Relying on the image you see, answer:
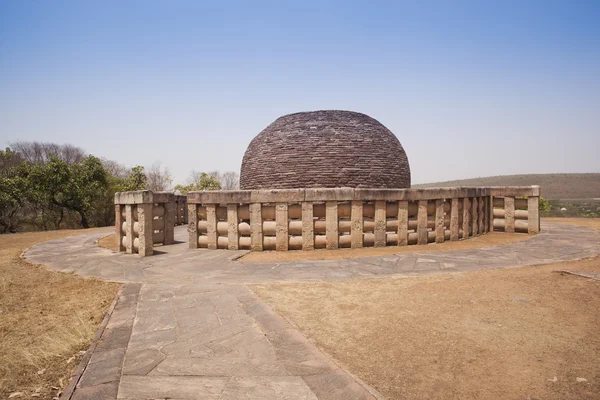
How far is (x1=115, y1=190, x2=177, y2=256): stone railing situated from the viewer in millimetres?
6902

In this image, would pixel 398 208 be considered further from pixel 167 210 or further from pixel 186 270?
pixel 167 210

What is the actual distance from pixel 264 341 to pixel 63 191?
18.6 meters

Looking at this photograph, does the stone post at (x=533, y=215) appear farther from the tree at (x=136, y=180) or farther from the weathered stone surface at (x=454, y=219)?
the tree at (x=136, y=180)

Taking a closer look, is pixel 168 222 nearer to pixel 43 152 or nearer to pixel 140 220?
pixel 140 220

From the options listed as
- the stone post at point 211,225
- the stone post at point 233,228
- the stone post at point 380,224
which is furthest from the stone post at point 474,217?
the stone post at point 211,225

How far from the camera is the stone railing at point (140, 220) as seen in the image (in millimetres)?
6902

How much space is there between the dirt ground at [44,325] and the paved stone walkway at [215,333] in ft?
0.67

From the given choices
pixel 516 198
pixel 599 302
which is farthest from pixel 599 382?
pixel 516 198

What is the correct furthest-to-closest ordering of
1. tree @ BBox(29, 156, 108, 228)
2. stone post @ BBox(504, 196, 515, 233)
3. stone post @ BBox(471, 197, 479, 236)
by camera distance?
tree @ BBox(29, 156, 108, 228) → stone post @ BBox(504, 196, 515, 233) → stone post @ BBox(471, 197, 479, 236)

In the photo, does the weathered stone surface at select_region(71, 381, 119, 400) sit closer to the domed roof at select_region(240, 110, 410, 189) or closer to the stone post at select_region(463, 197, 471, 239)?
the stone post at select_region(463, 197, 471, 239)

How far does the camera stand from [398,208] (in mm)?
7922

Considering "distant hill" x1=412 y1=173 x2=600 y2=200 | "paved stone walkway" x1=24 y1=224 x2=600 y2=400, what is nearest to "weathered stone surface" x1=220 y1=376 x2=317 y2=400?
"paved stone walkway" x1=24 y1=224 x2=600 y2=400

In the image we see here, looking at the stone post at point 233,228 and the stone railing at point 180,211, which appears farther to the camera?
the stone railing at point 180,211

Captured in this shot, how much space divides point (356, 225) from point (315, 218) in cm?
98
